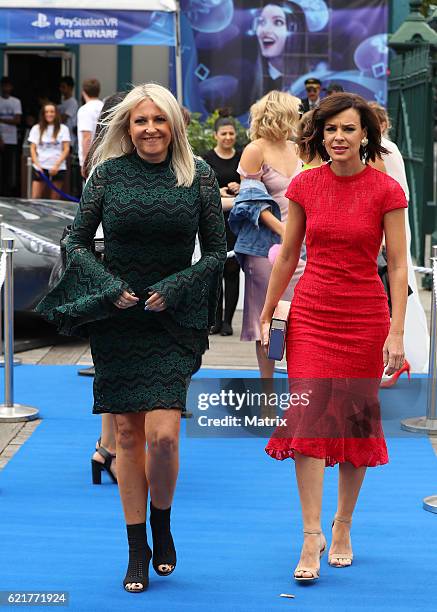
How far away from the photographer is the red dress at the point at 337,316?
512 centimetres

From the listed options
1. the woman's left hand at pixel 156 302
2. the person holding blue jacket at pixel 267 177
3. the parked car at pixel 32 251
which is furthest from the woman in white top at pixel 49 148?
the woman's left hand at pixel 156 302

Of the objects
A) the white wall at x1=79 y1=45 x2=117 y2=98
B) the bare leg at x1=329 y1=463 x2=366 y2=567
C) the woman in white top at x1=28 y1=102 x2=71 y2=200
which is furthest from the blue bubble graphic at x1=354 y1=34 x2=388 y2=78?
the bare leg at x1=329 y1=463 x2=366 y2=567

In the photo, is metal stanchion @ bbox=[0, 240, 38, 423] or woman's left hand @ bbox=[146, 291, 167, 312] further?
metal stanchion @ bbox=[0, 240, 38, 423]

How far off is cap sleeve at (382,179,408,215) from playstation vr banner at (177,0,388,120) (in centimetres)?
1275

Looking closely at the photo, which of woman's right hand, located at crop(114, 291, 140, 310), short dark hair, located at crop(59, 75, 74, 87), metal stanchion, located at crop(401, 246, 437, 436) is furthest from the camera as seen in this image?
short dark hair, located at crop(59, 75, 74, 87)

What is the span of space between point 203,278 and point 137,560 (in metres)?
1.12

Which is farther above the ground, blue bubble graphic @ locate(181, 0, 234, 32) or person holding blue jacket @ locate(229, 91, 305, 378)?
blue bubble graphic @ locate(181, 0, 234, 32)

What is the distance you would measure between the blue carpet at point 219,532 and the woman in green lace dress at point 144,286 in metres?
0.33

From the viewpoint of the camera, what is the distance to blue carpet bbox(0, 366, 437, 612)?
5070mm

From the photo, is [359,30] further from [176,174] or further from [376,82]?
[176,174]

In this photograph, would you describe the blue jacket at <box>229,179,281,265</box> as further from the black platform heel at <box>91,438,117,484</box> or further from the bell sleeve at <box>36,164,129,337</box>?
the bell sleeve at <box>36,164,129,337</box>

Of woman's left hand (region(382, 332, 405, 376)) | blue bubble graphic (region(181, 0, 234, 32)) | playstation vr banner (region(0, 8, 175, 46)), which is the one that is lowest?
woman's left hand (region(382, 332, 405, 376))

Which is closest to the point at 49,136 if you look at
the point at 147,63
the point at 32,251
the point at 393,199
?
the point at 147,63

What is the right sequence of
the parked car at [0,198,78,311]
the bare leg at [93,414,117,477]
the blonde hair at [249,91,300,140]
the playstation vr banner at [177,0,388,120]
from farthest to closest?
the playstation vr banner at [177,0,388,120] → the parked car at [0,198,78,311] → the blonde hair at [249,91,300,140] → the bare leg at [93,414,117,477]
